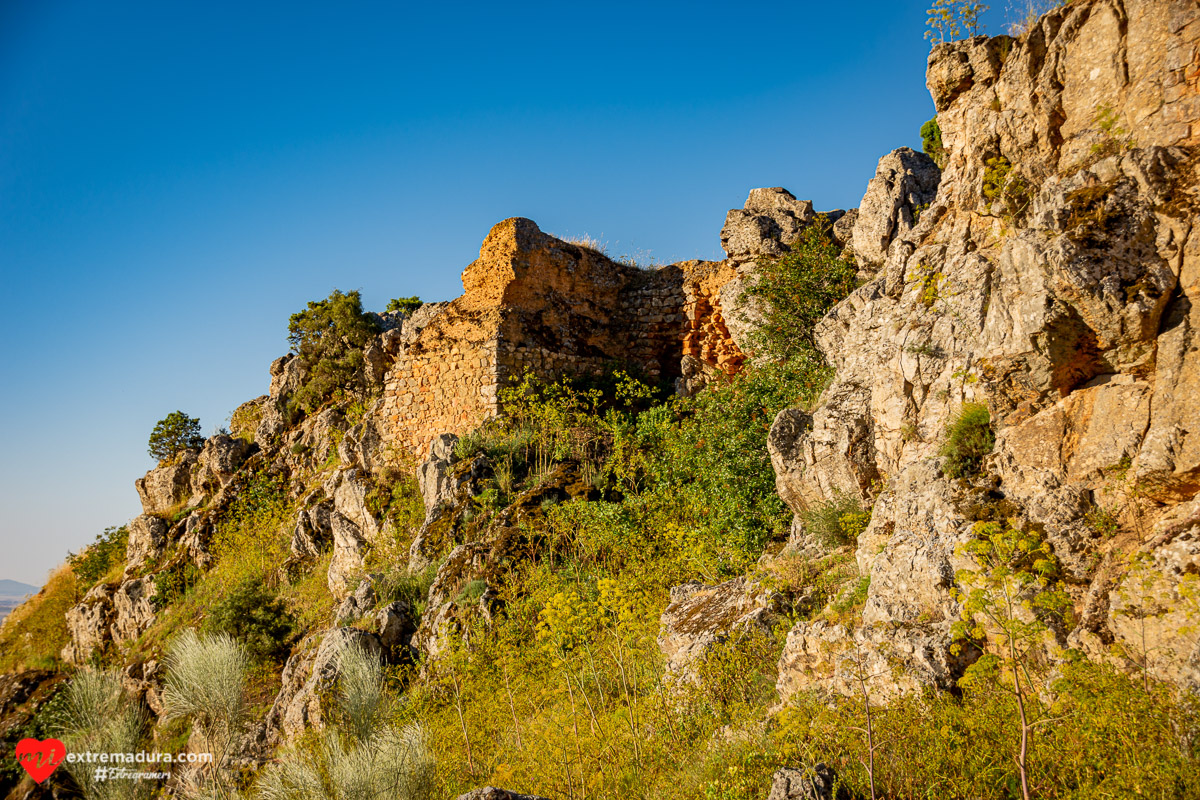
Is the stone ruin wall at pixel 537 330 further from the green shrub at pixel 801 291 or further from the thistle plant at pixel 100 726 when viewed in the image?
the thistle plant at pixel 100 726

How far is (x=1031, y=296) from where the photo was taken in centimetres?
552

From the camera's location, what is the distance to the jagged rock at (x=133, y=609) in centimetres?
1595

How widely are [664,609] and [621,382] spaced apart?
7847 millimetres

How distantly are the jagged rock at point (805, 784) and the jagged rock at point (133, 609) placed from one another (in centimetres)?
1701

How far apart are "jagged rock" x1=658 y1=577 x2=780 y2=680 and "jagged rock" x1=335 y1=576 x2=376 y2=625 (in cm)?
558

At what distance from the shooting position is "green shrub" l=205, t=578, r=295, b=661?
11977 millimetres

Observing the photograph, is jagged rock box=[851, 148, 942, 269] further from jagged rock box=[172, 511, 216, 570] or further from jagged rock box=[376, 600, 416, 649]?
jagged rock box=[172, 511, 216, 570]

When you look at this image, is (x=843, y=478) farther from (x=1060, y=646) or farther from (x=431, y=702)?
(x=431, y=702)

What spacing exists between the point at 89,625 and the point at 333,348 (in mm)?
9236

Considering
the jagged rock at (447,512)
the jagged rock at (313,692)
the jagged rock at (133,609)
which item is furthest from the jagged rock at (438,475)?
the jagged rock at (133,609)

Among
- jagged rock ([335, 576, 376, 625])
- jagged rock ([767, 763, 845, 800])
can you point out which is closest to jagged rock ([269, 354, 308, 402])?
jagged rock ([335, 576, 376, 625])

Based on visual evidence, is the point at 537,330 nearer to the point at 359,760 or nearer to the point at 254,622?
the point at 254,622

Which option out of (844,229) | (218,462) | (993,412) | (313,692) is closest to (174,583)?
(218,462)

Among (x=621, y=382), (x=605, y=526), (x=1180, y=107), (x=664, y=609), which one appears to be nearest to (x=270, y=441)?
(x=621, y=382)
